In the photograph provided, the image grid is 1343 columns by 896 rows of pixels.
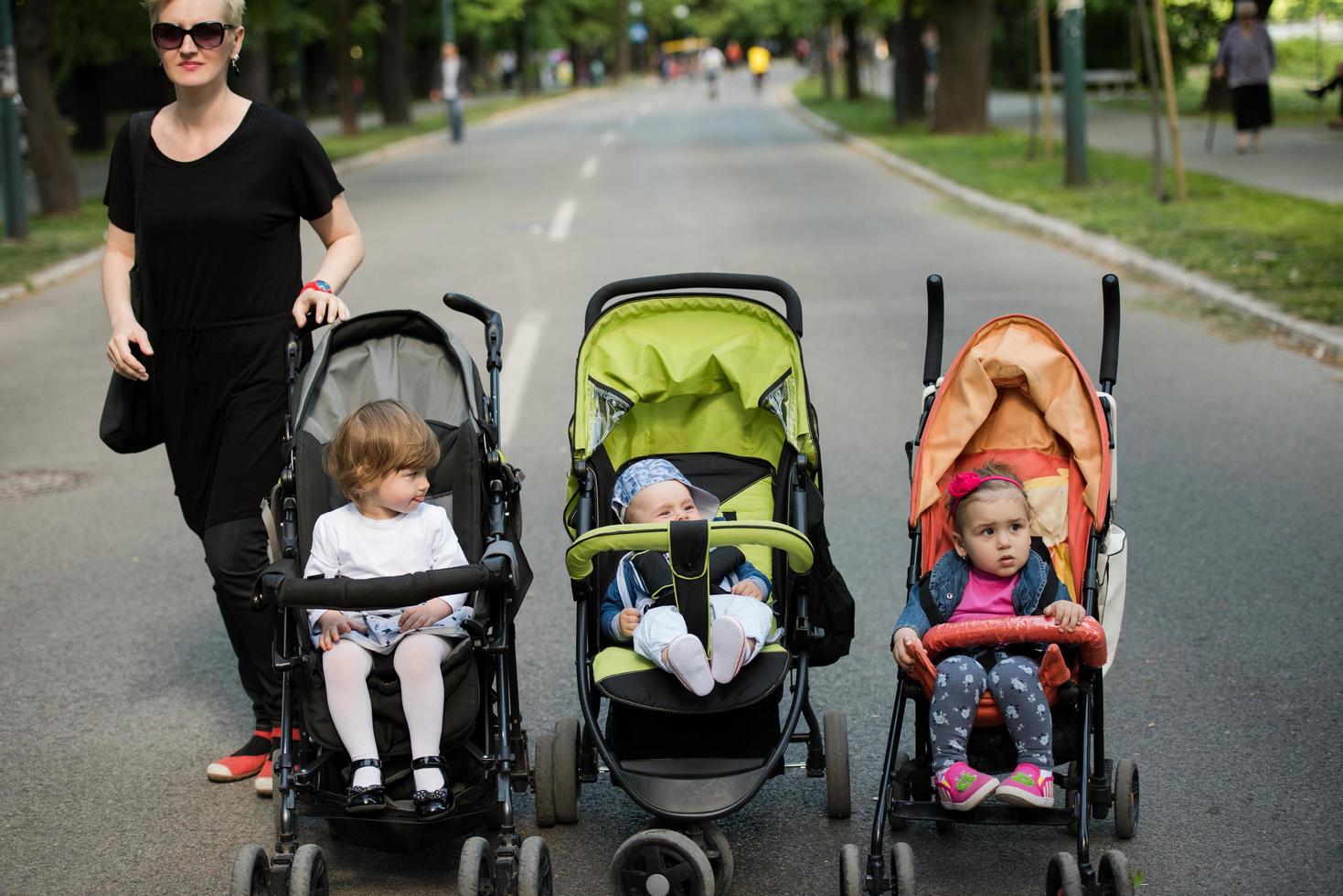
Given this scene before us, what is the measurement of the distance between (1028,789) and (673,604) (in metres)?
1.00

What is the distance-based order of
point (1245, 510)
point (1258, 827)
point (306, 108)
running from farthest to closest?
point (306, 108) → point (1245, 510) → point (1258, 827)

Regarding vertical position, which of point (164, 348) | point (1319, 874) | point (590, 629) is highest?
point (164, 348)

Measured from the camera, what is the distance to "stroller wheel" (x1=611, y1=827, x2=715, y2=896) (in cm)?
375

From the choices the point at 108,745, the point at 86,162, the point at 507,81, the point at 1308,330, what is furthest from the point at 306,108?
the point at 108,745

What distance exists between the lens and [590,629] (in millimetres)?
4363

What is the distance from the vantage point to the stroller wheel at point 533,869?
144 inches

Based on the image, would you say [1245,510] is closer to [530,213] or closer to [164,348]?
[164,348]

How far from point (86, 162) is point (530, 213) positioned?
17.2 metres

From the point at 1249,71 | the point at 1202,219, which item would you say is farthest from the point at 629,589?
the point at 1249,71

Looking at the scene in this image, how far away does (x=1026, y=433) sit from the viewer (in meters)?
4.60

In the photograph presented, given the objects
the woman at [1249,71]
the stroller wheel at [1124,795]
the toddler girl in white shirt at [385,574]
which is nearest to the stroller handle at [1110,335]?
the stroller wheel at [1124,795]

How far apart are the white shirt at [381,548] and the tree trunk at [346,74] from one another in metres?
34.5

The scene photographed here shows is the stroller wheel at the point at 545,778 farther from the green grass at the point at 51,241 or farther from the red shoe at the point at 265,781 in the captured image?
the green grass at the point at 51,241

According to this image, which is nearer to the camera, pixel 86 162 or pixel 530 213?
pixel 530 213
